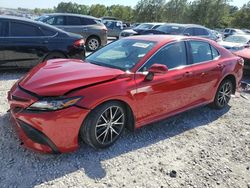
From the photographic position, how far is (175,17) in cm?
4894

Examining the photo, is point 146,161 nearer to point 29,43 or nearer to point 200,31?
point 29,43

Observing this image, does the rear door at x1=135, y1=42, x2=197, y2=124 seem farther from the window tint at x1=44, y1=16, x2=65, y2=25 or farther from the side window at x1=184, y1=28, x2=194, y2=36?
the side window at x1=184, y1=28, x2=194, y2=36

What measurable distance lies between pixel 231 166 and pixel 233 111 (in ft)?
7.23

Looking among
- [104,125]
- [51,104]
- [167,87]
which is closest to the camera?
[51,104]

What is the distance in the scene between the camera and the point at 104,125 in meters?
3.54

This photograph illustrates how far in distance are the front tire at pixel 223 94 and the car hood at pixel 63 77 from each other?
8.11ft

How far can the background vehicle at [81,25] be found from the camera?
1173 cm

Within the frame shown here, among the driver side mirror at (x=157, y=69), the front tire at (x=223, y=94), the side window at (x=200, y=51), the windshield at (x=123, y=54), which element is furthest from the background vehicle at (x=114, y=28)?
the driver side mirror at (x=157, y=69)

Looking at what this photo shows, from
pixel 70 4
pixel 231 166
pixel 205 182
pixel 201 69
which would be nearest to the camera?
pixel 205 182

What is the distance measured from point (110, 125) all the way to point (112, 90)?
0.50m

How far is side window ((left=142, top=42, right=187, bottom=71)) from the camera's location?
4.05 metres

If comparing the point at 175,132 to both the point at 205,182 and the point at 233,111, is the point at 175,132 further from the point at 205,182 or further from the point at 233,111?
the point at 233,111

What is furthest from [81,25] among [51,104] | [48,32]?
[51,104]

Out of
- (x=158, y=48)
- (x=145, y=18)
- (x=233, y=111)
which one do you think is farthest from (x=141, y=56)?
(x=145, y=18)
